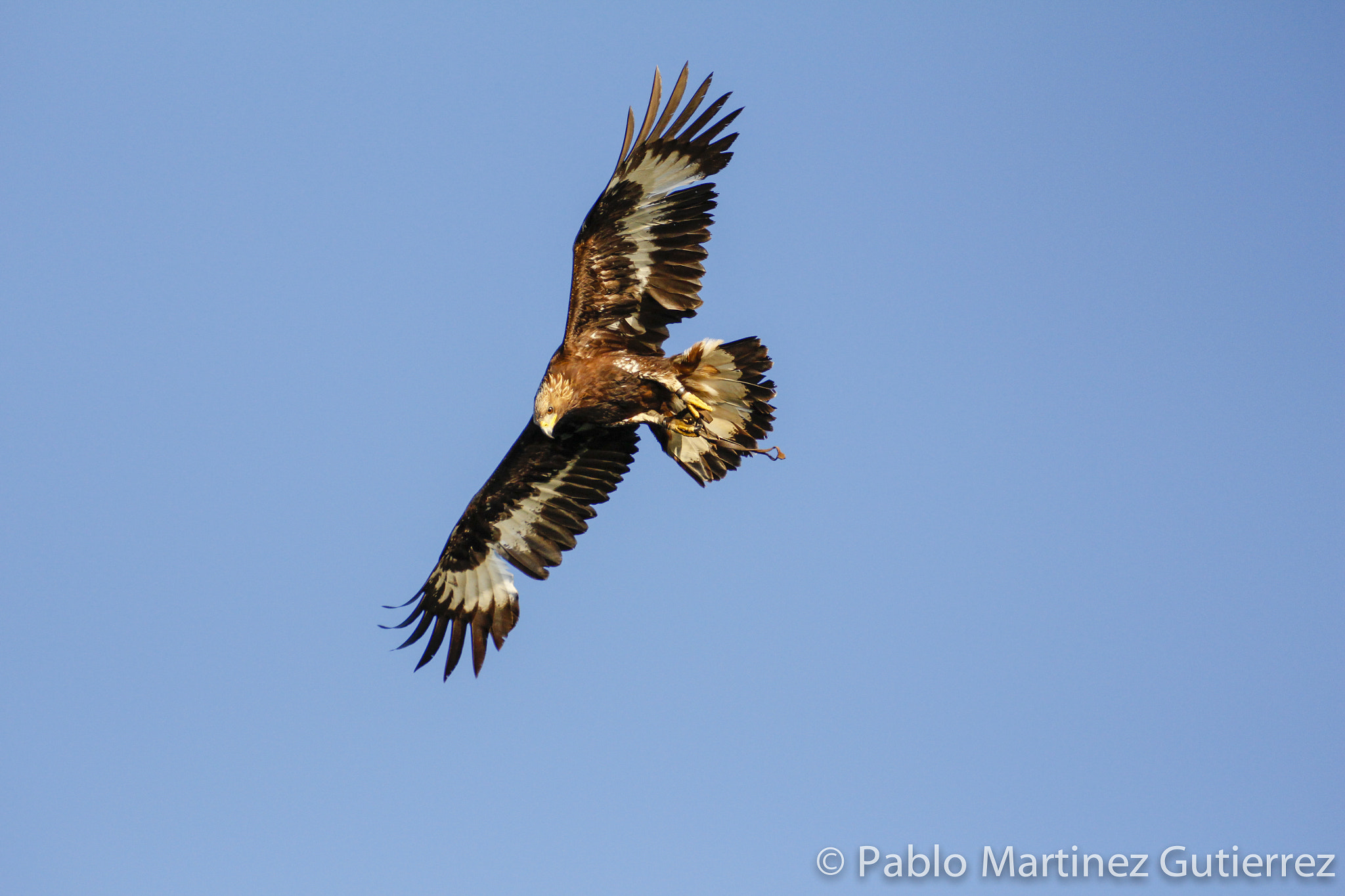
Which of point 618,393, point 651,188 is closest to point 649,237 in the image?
point 651,188

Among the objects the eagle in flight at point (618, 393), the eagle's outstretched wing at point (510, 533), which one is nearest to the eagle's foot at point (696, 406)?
the eagle in flight at point (618, 393)

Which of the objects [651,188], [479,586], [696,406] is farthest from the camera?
[479,586]

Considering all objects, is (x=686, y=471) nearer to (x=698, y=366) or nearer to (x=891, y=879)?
(x=698, y=366)

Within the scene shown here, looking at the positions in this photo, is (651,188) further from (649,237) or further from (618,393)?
(618,393)

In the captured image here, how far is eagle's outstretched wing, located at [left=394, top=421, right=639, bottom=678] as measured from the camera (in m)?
9.84

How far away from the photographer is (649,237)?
8.85 m

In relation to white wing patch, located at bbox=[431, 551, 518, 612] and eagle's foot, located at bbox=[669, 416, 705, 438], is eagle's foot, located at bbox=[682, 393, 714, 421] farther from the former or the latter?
white wing patch, located at bbox=[431, 551, 518, 612]

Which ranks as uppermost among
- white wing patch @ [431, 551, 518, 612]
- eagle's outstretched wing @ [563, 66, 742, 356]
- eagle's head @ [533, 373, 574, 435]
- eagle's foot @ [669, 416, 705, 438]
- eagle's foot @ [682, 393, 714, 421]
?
eagle's outstretched wing @ [563, 66, 742, 356]

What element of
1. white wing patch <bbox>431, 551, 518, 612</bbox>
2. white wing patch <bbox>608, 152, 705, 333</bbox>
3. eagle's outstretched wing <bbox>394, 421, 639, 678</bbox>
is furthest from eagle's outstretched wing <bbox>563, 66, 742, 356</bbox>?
white wing patch <bbox>431, 551, 518, 612</bbox>

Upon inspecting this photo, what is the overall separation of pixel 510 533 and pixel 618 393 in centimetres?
162

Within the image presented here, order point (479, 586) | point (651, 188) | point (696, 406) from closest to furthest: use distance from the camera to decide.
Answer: point (651, 188) < point (696, 406) < point (479, 586)

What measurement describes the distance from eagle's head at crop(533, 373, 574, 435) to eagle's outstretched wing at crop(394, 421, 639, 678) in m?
0.83

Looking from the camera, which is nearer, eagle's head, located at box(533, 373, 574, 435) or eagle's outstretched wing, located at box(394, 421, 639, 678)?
eagle's head, located at box(533, 373, 574, 435)

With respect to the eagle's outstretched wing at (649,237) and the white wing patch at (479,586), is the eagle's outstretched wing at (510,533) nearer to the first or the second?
the white wing patch at (479,586)
